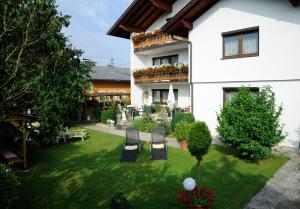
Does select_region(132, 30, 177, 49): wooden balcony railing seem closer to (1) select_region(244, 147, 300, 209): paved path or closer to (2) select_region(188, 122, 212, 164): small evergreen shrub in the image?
(1) select_region(244, 147, 300, 209): paved path

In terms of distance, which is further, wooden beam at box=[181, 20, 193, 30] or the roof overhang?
A: wooden beam at box=[181, 20, 193, 30]

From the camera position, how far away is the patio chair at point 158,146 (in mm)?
11100

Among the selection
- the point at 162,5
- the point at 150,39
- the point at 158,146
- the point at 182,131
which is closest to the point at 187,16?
the point at 162,5

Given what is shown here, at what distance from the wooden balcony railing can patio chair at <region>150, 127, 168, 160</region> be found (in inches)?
376

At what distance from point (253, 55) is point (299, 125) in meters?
4.00

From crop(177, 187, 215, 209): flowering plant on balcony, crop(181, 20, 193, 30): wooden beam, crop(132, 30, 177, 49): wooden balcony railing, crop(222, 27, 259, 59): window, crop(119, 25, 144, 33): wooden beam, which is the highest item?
crop(119, 25, 144, 33): wooden beam

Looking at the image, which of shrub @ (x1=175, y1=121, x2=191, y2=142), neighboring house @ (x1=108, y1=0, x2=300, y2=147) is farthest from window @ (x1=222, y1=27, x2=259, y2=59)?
shrub @ (x1=175, y1=121, x2=191, y2=142)

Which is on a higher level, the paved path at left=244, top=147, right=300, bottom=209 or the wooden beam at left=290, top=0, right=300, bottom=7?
the wooden beam at left=290, top=0, right=300, bottom=7

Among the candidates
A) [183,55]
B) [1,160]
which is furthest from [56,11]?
[183,55]

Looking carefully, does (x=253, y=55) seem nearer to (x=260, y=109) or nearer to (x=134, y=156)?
(x=260, y=109)

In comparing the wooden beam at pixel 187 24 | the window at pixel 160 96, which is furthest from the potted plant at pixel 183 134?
the window at pixel 160 96

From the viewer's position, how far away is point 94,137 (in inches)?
644

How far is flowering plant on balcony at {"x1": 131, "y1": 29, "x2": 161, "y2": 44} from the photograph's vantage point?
21.2 meters

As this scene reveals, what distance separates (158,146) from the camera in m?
11.9
